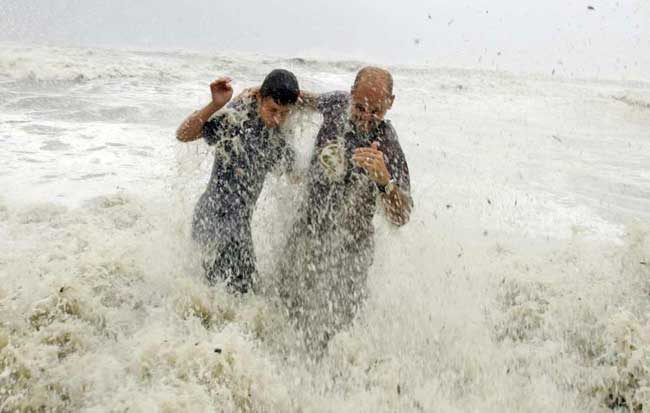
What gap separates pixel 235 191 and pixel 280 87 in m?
0.79

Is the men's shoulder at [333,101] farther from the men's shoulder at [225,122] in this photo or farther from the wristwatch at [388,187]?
the wristwatch at [388,187]

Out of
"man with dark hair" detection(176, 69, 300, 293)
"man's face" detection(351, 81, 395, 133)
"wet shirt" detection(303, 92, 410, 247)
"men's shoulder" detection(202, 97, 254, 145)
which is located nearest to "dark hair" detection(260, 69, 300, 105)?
"man with dark hair" detection(176, 69, 300, 293)

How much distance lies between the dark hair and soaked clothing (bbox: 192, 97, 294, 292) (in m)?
0.20

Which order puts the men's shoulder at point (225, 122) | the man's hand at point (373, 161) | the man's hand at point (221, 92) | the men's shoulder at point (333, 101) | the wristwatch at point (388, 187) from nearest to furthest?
the man's hand at point (373, 161), the wristwatch at point (388, 187), the man's hand at point (221, 92), the men's shoulder at point (225, 122), the men's shoulder at point (333, 101)

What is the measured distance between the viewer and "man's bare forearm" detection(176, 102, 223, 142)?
3486 mm

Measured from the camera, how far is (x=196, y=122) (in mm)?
3500

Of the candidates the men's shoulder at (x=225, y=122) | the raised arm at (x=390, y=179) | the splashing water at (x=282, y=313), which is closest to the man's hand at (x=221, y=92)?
the men's shoulder at (x=225, y=122)

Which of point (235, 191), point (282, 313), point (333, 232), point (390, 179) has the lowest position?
point (282, 313)

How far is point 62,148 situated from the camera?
24.6 ft

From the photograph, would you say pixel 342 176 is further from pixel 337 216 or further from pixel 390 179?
pixel 390 179

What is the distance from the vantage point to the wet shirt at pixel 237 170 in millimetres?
3639

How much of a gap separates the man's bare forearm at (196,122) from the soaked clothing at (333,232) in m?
0.77

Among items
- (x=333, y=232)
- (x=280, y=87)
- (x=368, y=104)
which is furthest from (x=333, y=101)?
(x=333, y=232)

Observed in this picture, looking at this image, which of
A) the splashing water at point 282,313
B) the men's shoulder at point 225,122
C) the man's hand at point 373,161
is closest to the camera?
the splashing water at point 282,313
